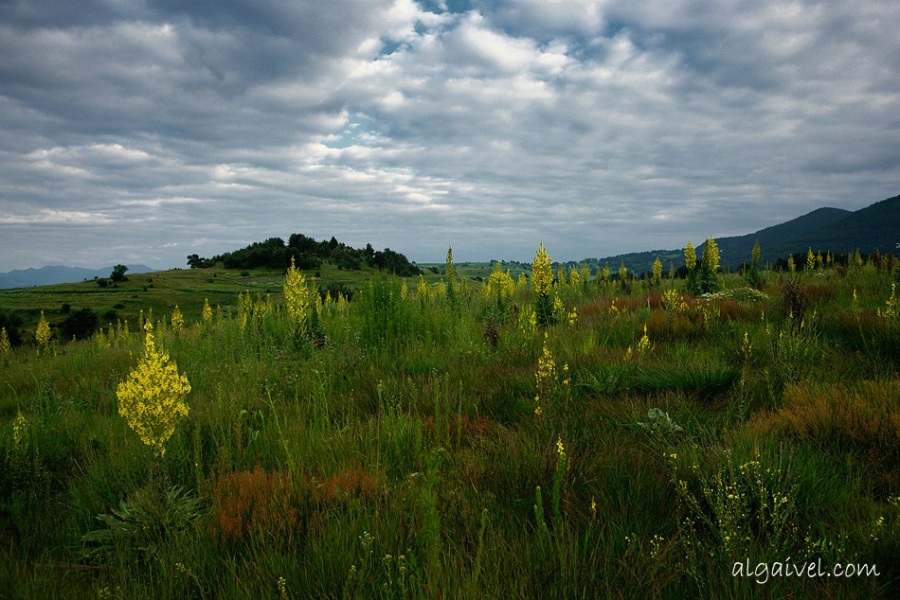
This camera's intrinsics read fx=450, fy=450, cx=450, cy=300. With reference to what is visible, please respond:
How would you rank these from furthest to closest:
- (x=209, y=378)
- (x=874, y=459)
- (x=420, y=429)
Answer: (x=209, y=378) → (x=420, y=429) → (x=874, y=459)

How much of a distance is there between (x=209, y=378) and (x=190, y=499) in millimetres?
3351

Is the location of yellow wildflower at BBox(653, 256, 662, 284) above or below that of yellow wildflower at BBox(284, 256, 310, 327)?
above

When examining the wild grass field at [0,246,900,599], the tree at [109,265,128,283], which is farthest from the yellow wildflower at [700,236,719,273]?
the tree at [109,265,128,283]

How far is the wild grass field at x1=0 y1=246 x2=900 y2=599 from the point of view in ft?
6.26

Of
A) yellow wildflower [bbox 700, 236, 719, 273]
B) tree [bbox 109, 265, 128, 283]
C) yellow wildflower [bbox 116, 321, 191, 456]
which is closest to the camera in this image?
yellow wildflower [bbox 116, 321, 191, 456]

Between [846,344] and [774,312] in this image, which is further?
[774,312]

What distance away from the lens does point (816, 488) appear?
7.75 ft

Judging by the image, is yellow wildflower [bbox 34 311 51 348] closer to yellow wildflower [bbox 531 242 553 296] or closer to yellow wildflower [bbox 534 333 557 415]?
yellow wildflower [bbox 531 242 553 296]

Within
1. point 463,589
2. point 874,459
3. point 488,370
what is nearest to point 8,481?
point 463,589

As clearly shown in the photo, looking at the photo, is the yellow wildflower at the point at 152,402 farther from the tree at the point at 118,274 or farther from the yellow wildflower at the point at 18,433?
the tree at the point at 118,274

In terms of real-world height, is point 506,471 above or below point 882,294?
below

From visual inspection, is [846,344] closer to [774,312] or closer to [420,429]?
[774,312]

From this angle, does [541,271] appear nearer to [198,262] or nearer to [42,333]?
[42,333]

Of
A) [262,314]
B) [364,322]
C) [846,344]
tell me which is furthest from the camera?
[262,314]
